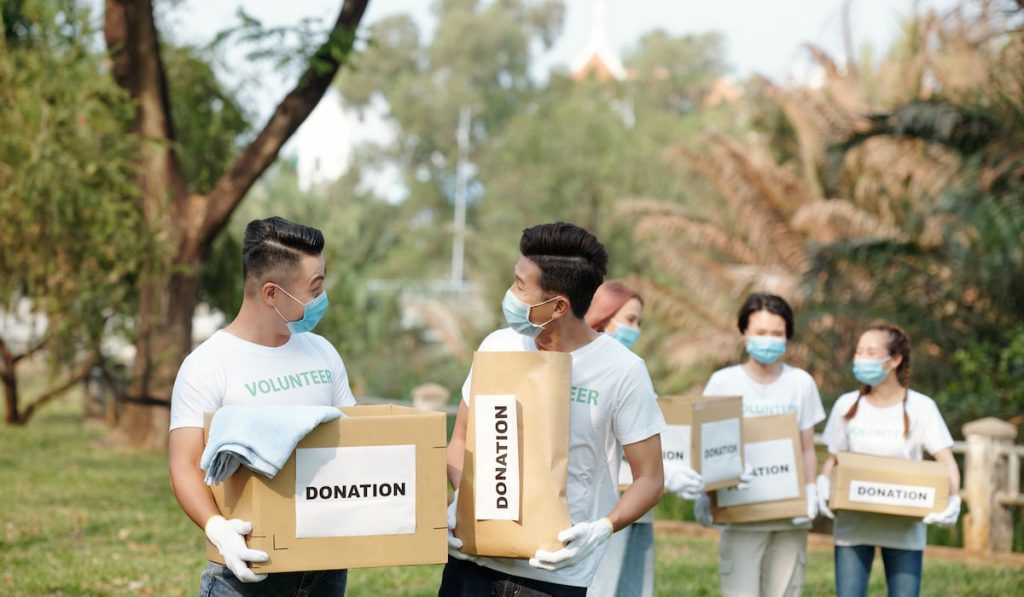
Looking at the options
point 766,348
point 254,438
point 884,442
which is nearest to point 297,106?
point 766,348

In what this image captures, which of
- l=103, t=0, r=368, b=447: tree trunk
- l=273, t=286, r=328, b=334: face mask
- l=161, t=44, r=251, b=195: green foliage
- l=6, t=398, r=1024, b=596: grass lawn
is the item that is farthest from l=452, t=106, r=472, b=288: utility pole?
l=273, t=286, r=328, b=334: face mask

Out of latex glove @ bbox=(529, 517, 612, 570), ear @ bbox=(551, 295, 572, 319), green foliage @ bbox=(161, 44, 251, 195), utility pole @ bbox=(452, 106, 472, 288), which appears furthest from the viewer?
utility pole @ bbox=(452, 106, 472, 288)

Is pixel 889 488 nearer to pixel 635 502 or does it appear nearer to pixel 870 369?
pixel 870 369

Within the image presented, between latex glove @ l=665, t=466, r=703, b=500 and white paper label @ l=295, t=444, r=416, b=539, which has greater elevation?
white paper label @ l=295, t=444, r=416, b=539

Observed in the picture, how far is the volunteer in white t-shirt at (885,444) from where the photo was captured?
591cm

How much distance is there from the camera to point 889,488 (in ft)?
19.0

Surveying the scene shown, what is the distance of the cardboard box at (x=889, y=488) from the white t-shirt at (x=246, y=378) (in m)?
2.84

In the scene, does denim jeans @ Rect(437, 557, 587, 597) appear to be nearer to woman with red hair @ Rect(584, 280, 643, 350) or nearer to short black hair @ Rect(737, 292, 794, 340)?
woman with red hair @ Rect(584, 280, 643, 350)

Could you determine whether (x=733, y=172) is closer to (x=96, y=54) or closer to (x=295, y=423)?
(x=96, y=54)

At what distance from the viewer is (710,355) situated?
20.7m

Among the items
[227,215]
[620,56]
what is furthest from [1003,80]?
[620,56]

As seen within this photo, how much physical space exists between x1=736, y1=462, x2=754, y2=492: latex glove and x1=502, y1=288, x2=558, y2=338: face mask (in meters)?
2.29

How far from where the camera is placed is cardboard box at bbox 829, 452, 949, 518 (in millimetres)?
5750

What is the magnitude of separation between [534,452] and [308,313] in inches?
31.0
